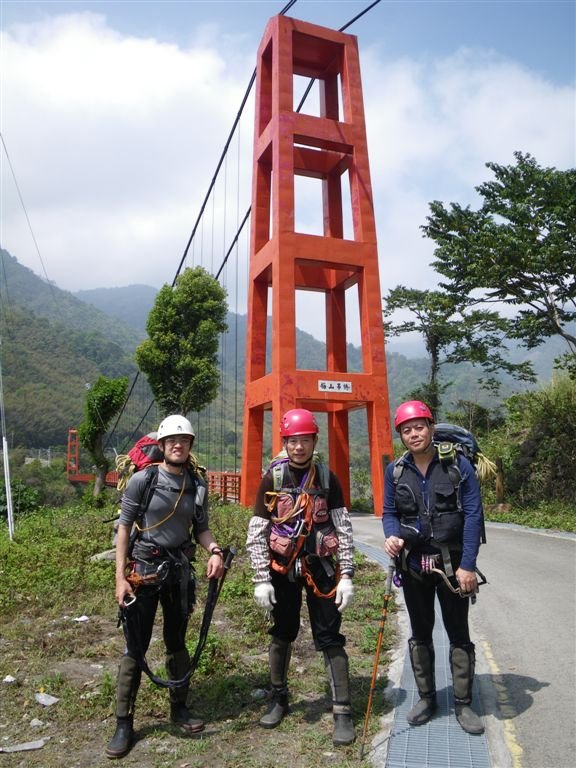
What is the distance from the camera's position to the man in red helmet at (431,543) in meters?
3.67

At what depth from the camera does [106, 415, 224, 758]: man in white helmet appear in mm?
3750

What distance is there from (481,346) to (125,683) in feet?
60.4

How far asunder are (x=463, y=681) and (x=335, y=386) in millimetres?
13110

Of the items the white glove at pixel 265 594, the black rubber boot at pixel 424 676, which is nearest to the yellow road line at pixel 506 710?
the black rubber boot at pixel 424 676

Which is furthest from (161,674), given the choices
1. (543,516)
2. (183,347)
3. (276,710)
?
(183,347)

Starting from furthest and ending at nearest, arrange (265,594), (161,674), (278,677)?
(161,674) < (278,677) < (265,594)

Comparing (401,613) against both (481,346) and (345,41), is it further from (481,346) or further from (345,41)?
(345,41)

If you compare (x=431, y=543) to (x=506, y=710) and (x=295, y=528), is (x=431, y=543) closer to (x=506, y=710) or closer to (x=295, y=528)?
(x=295, y=528)

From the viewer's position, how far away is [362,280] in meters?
17.9

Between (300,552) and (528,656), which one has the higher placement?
(300,552)

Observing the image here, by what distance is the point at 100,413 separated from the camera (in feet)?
80.1

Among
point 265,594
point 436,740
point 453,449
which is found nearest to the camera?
point 436,740

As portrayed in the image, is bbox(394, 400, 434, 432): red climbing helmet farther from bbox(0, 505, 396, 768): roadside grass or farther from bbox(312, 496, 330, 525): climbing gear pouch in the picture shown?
bbox(0, 505, 396, 768): roadside grass

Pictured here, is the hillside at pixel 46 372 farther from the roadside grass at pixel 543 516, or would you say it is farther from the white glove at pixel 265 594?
the white glove at pixel 265 594
